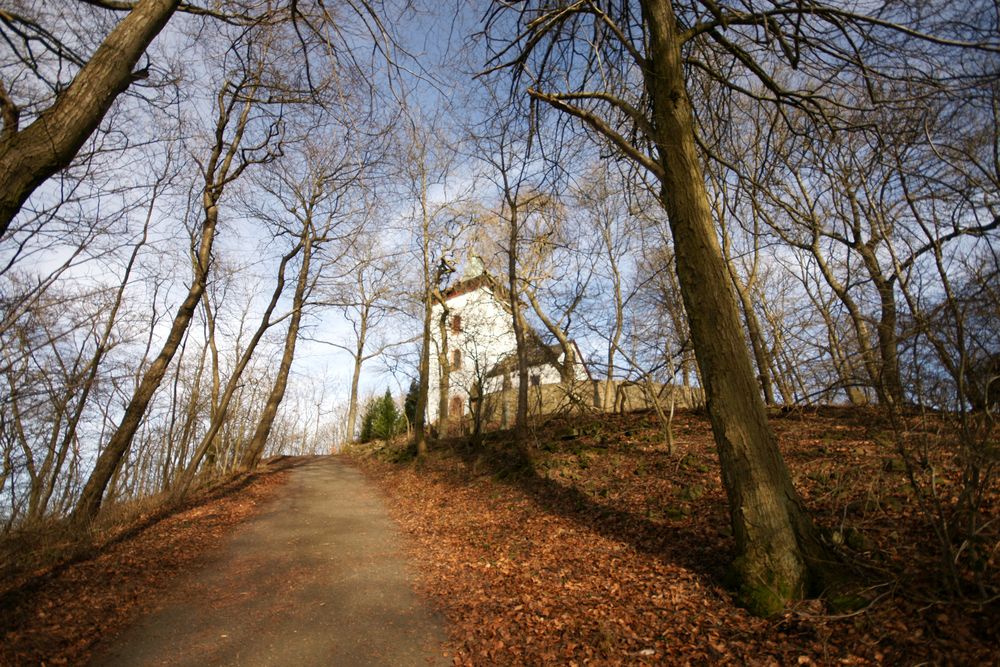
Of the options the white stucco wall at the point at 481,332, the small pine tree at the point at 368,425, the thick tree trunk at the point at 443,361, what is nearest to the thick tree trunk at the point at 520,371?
the white stucco wall at the point at 481,332

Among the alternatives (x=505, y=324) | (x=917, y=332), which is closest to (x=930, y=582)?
(x=917, y=332)

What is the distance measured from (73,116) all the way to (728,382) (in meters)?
5.19

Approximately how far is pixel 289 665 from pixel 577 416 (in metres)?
10.1

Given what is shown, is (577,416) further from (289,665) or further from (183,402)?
(183,402)

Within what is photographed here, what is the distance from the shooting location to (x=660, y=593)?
4.53 meters

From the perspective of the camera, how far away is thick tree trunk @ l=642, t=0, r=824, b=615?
3986 mm

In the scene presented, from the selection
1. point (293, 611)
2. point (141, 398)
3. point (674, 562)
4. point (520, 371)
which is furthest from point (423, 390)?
point (674, 562)

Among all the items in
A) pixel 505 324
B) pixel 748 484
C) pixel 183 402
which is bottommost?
pixel 748 484

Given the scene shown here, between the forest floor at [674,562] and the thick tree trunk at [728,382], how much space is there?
0.29 m

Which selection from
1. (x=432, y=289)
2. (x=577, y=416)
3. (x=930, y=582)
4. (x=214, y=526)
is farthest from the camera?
(x=432, y=289)

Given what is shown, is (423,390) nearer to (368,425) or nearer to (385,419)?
(385,419)

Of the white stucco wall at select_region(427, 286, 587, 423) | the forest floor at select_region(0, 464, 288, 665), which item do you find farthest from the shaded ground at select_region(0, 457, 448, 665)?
the white stucco wall at select_region(427, 286, 587, 423)

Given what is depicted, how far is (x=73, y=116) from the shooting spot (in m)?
3.44

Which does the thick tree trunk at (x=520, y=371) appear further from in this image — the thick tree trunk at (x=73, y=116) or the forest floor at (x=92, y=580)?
the thick tree trunk at (x=73, y=116)
